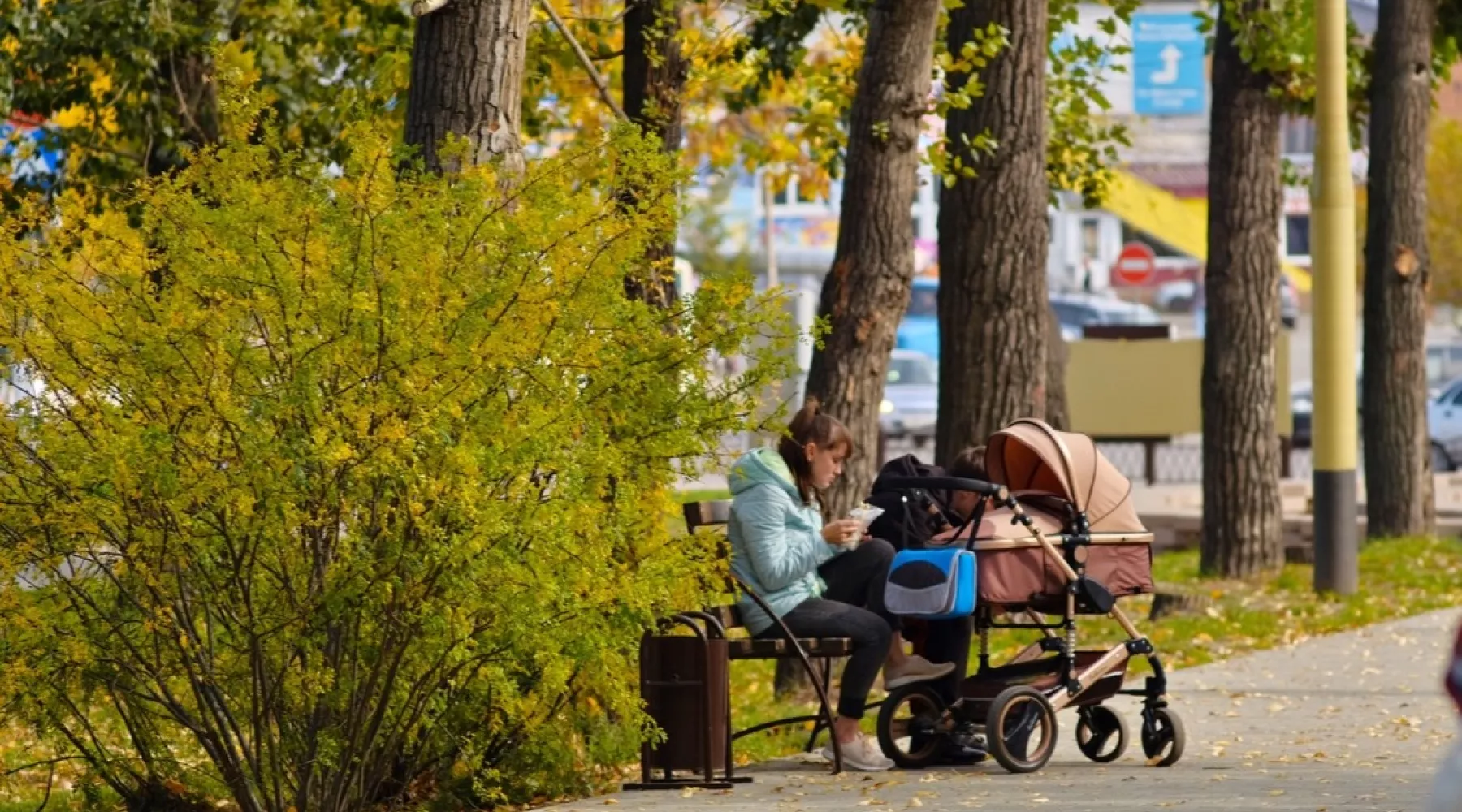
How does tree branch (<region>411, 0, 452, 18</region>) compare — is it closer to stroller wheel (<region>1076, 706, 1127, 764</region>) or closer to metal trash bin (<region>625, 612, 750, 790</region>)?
metal trash bin (<region>625, 612, 750, 790</region>)

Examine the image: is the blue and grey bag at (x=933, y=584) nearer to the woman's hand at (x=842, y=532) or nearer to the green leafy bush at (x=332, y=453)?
the woman's hand at (x=842, y=532)

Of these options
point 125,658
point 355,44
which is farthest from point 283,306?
point 355,44

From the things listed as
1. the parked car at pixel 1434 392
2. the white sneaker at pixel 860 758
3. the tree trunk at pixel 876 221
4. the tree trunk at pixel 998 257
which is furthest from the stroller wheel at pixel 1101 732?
the parked car at pixel 1434 392

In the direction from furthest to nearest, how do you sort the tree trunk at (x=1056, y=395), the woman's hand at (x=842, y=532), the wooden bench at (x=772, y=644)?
the tree trunk at (x=1056, y=395), the woman's hand at (x=842, y=532), the wooden bench at (x=772, y=644)

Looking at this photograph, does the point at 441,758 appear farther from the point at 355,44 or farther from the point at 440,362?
the point at 355,44

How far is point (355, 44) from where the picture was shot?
1556 centimetres

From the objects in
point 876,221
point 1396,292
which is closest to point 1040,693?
point 876,221

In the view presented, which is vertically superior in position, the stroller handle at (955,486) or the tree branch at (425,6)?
the tree branch at (425,6)

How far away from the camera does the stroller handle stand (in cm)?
875

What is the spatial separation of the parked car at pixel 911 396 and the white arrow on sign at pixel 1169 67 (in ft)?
57.8

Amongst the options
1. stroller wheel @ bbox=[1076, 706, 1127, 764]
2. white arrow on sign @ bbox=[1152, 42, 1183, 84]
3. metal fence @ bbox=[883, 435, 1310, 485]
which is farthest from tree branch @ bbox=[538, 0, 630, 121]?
white arrow on sign @ bbox=[1152, 42, 1183, 84]

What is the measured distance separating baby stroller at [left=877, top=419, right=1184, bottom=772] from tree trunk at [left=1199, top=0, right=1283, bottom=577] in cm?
827

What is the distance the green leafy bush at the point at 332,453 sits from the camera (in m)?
6.80

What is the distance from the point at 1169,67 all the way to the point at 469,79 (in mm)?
53177
